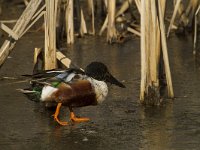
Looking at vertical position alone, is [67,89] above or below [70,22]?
below

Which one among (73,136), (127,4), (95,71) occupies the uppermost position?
(127,4)

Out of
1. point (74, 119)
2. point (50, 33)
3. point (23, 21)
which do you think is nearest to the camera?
point (74, 119)

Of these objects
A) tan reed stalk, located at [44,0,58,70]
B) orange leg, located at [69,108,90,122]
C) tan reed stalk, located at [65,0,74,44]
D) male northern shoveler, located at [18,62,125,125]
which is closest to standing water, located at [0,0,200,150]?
orange leg, located at [69,108,90,122]

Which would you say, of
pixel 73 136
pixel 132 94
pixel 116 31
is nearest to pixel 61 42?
pixel 116 31

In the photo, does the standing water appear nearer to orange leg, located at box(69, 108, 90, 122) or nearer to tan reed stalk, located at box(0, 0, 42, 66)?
orange leg, located at box(69, 108, 90, 122)

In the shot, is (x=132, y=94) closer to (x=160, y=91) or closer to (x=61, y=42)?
(x=160, y=91)

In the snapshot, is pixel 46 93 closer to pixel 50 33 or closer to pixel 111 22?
pixel 50 33

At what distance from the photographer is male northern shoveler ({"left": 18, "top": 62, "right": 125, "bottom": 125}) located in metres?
6.37

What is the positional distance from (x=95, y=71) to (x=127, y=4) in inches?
194

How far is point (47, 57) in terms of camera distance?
23.8 feet

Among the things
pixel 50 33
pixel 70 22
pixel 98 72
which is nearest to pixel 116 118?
pixel 98 72

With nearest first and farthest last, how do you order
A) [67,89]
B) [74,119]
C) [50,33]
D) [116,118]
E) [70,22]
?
[67,89], [74,119], [116,118], [50,33], [70,22]

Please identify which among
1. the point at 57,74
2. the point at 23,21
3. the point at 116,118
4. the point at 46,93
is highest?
the point at 23,21

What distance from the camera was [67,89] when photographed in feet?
20.9
